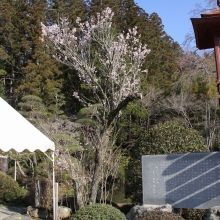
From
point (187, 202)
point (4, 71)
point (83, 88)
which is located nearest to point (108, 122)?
point (187, 202)

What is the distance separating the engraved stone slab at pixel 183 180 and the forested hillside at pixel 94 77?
13.8ft

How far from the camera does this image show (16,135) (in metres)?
4.71

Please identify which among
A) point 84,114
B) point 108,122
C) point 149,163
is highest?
point 84,114

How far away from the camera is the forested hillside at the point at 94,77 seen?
1304cm

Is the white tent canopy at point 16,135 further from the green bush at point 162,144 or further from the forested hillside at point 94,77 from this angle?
the forested hillside at point 94,77

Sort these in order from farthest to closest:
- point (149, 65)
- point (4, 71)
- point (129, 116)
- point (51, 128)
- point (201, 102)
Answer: point (149, 65)
point (4, 71)
point (129, 116)
point (201, 102)
point (51, 128)

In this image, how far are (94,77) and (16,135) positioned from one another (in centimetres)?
765

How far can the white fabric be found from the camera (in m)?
4.53

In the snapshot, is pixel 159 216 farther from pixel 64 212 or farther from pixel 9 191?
pixel 9 191

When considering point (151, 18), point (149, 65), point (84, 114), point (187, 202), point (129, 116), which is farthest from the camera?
point (151, 18)

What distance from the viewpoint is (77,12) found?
20.3 metres

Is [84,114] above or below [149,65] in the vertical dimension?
below

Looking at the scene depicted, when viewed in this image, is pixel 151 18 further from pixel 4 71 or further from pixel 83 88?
pixel 4 71

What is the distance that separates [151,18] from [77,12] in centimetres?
573
